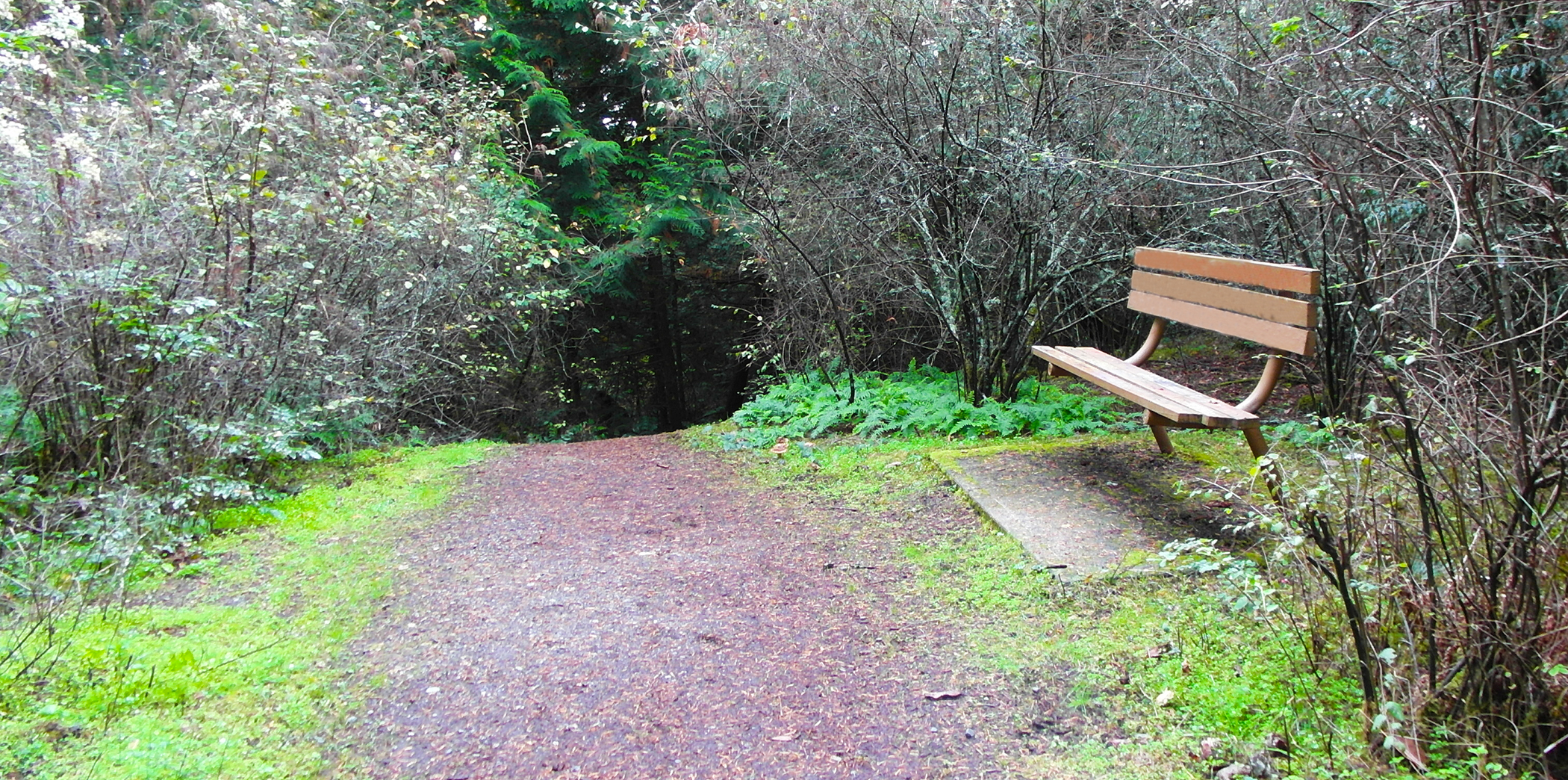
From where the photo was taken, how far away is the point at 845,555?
452 cm

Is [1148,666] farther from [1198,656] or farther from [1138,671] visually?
[1198,656]

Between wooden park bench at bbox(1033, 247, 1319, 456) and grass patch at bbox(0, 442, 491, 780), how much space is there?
3.72 metres

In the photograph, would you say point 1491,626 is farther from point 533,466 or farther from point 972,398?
point 533,466

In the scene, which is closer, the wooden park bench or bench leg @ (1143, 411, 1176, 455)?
the wooden park bench

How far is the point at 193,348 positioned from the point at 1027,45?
17.5 ft

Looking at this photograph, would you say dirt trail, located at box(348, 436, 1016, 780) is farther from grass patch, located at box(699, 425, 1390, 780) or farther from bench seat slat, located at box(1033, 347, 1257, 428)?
bench seat slat, located at box(1033, 347, 1257, 428)

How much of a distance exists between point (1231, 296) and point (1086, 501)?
4.41 ft

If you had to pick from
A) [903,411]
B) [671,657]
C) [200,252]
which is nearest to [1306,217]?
[903,411]

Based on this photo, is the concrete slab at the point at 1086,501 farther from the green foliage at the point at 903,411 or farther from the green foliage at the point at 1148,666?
the green foliage at the point at 903,411

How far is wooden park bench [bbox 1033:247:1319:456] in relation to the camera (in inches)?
163

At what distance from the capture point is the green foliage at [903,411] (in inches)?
255

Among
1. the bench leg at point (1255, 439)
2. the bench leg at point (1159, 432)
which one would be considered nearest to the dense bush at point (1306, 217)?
the bench leg at point (1255, 439)

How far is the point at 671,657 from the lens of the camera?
343cm

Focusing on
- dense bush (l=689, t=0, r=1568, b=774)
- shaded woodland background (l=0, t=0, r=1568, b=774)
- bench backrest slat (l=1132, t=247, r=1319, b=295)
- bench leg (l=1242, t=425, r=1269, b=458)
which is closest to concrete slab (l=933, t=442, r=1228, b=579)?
bench leg (l=1242, t=425, r=1269, b=458)
